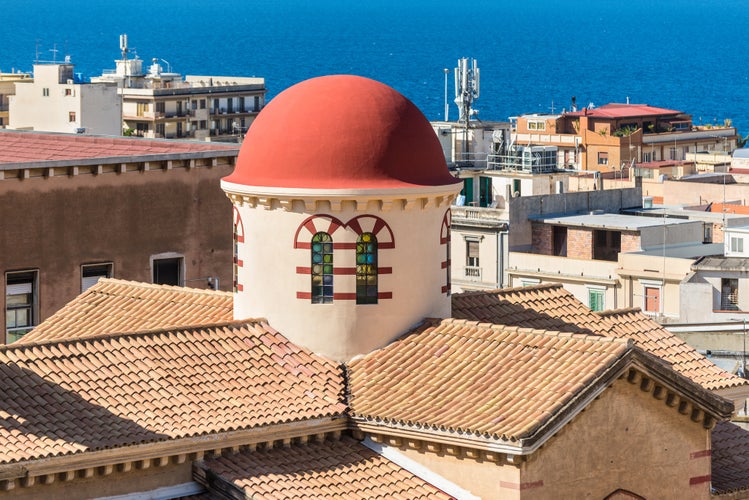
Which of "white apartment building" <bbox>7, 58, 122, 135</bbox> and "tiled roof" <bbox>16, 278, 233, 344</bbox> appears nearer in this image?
"tiled roof" <bbox>16, 278, 233, 344</bbox>

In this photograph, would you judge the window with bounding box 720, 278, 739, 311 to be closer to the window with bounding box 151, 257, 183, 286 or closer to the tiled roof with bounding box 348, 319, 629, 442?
the window with bounding box 151, 257, 183, 286

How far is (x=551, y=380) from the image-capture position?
26.0 meters

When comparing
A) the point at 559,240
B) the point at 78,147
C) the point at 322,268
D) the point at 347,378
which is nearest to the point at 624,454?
the point at 347,378

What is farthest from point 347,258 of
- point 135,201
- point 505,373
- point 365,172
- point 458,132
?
point 458,132

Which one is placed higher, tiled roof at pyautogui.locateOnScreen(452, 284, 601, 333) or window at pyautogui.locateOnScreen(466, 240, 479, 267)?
window at pyautogui.locateOnScreen(466, 240, 479, 267)

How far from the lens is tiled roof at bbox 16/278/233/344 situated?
98.9ft

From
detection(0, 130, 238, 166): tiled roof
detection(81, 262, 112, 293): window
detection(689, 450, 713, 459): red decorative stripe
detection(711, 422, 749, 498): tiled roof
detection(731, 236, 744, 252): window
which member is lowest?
detection(711, 422, 749, 498): tiled roof

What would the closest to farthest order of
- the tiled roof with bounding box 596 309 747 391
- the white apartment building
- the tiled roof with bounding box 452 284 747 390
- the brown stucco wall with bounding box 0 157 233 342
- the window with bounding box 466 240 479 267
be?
the tiled roof with bounding box 596 309 747 391 < the tiled roof with bounding box 452 284 747 390 < the brown stucco wall with bounding box 0 157 233 342 < the window with bounding box 466 240 479 267 < the white apartment building

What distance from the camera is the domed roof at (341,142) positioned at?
28219 millimetres

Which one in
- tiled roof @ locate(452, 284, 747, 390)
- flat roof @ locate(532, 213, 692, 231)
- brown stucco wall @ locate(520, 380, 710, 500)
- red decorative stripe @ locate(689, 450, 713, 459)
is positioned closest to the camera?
brown stucco wall @ locate(520, 380, 710, 500)

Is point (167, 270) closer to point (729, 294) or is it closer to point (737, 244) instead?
point (729, 294)

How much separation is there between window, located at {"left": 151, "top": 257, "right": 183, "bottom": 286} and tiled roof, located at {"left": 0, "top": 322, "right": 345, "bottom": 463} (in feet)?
48.0

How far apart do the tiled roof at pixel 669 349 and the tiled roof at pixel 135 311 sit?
5.87 metres

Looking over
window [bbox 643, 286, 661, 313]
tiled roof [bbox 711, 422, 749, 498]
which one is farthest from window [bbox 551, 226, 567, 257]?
tiled roof [bbox 711, 422, 749, 498]
